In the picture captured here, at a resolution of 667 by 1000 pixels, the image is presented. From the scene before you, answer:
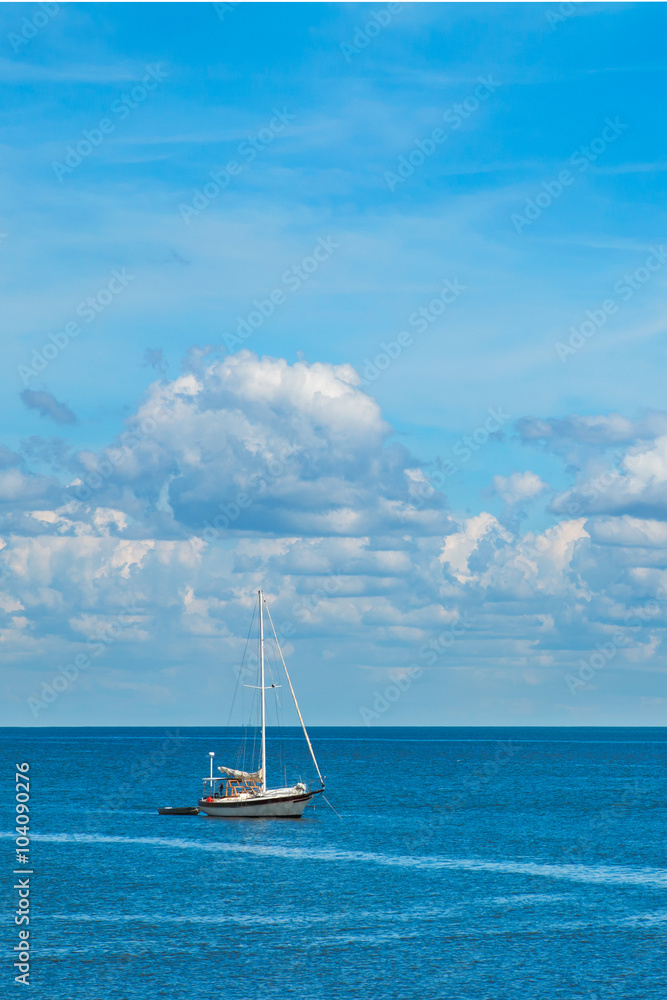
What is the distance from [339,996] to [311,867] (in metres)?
37.5

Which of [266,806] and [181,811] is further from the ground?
[266,806]

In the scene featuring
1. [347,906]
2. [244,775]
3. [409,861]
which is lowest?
[409,861]

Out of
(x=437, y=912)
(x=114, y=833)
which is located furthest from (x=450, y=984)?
(x=114, y=833)

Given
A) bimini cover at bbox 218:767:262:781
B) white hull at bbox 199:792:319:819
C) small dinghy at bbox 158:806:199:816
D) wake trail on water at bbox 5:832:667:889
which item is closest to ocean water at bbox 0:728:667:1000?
wake trail on water at bbox 5:832:667:889

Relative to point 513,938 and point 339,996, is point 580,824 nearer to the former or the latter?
point 513,938

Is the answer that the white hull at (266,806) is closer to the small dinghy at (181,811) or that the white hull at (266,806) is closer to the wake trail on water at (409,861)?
the small dinghy at (181,811)

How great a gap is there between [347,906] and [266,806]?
49409 mm

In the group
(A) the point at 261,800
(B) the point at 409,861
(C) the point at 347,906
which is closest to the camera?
(C) the point at 347,906

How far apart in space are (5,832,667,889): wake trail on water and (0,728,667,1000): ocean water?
351mm

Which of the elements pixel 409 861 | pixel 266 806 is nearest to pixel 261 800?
pixel 266 806

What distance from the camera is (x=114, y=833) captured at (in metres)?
118

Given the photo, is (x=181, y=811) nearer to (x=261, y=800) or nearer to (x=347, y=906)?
(x=261, y=800)

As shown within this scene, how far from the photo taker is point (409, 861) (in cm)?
9994

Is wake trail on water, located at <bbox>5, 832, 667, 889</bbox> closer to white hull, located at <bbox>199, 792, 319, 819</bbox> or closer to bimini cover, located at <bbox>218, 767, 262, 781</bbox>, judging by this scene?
white hull, located at <bbox>199, 792, 319, 819</bbox>
